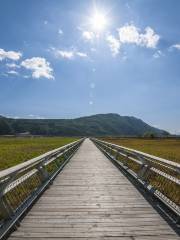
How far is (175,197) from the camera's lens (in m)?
9.36

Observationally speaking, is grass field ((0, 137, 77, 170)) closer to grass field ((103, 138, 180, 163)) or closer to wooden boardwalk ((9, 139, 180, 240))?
wooden boardwalk ((9, 139, 180, 240))

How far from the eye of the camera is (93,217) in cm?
633

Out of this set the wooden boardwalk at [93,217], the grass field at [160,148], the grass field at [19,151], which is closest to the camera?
the wooden boardwalk at [93,217]

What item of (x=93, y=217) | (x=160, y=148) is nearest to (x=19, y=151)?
(x=160, y=148)

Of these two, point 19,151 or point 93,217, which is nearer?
point 93,217

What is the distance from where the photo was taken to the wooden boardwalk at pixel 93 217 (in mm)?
5254

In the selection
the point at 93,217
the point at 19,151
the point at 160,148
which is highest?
the point at 160,148

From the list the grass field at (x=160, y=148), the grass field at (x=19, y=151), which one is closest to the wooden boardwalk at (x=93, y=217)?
the grass field at (x=19, y=151)

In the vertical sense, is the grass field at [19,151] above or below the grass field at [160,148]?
below

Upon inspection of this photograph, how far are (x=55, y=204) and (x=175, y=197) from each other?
385 cm

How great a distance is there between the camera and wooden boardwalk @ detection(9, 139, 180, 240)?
17.2 feet

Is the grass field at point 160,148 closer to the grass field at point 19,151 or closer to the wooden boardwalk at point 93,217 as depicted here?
the grass field at point 19,151

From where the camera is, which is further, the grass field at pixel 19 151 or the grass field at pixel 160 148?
the grass field at pixel 160 148

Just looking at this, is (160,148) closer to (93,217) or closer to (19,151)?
(19,151)
